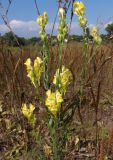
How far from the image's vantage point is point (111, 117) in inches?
152

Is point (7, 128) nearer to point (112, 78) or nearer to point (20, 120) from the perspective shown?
point (20, 120)

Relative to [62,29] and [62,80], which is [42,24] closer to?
[62,29]

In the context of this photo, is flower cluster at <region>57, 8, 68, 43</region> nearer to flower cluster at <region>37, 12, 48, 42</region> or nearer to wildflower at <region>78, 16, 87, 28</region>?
flower cluster at <region>37, 12, 48, 42</region>

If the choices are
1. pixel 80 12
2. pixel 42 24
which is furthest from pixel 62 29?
pixel 80 12

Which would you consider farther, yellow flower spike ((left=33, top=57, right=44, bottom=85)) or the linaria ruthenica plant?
yellow flower spike ((left=33, top=57, right=44, bottom=85))

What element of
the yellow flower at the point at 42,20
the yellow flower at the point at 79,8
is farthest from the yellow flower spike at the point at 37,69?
the yellow flower at the point at 79,8

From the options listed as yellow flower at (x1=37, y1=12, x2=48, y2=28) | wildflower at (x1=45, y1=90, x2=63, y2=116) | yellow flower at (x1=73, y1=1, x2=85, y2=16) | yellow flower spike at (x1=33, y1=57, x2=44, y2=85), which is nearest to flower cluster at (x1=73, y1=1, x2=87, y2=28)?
yellow flower at (x1=73, y1=1, x2=85, y2=16)

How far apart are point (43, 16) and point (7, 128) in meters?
1.48

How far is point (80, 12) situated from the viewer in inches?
84.4

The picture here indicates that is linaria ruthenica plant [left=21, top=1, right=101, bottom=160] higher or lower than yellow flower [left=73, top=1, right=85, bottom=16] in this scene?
lower

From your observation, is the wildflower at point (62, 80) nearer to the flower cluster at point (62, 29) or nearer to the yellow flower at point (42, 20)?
the flower cluster at point (62, 29)

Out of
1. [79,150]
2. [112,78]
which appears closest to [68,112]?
[79,150]

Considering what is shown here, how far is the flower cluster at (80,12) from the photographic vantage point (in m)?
2.10

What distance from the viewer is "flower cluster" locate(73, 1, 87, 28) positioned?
Result: 210 cm
